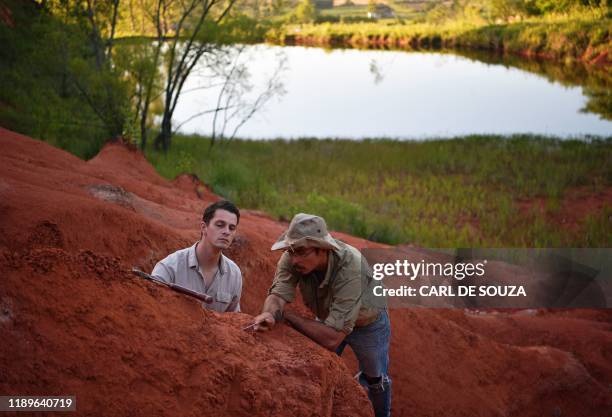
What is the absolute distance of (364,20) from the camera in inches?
2088

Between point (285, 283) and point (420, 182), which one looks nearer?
point (285, 283)

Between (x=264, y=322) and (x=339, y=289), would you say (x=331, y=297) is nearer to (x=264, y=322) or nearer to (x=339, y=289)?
(x=339, y=289)

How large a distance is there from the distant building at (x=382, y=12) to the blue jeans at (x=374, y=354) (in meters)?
51.1

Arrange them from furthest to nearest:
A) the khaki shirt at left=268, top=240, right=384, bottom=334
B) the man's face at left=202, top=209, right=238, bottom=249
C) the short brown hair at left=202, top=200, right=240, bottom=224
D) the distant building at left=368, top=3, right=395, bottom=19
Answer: the distant building at left=368, top=3, right=395, bottom=19, the short brown hair at left=202, top=200, right=240, bottom=224, the man's face at left=202, top=209, right=238, bottom=249, the khaki shirt at left=268, top=240, right=384, bottom=334

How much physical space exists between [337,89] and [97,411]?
33.1 m

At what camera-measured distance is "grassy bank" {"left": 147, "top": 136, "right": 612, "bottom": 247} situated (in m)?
14.1

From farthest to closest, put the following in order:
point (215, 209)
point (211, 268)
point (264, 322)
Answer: point (215, 209), point (211, 268), point (264, 322)

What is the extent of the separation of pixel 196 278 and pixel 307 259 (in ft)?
2.33

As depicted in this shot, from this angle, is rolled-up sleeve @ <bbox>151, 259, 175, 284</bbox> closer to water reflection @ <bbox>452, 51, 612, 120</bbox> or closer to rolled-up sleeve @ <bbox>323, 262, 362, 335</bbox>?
rolled-up sleeve @ <bbox>323, 262, 362, 335</bbox>

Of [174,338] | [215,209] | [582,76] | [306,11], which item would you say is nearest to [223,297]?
[215,209]

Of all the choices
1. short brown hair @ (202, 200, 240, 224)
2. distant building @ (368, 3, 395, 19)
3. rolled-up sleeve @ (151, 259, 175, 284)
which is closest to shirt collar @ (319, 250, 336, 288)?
short brown hair @ (202, 200, 240, 224)

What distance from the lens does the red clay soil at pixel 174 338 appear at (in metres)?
3.07

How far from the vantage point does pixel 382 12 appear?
5578 centimetres

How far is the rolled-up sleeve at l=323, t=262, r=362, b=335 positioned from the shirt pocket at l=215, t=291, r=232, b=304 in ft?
2.10
